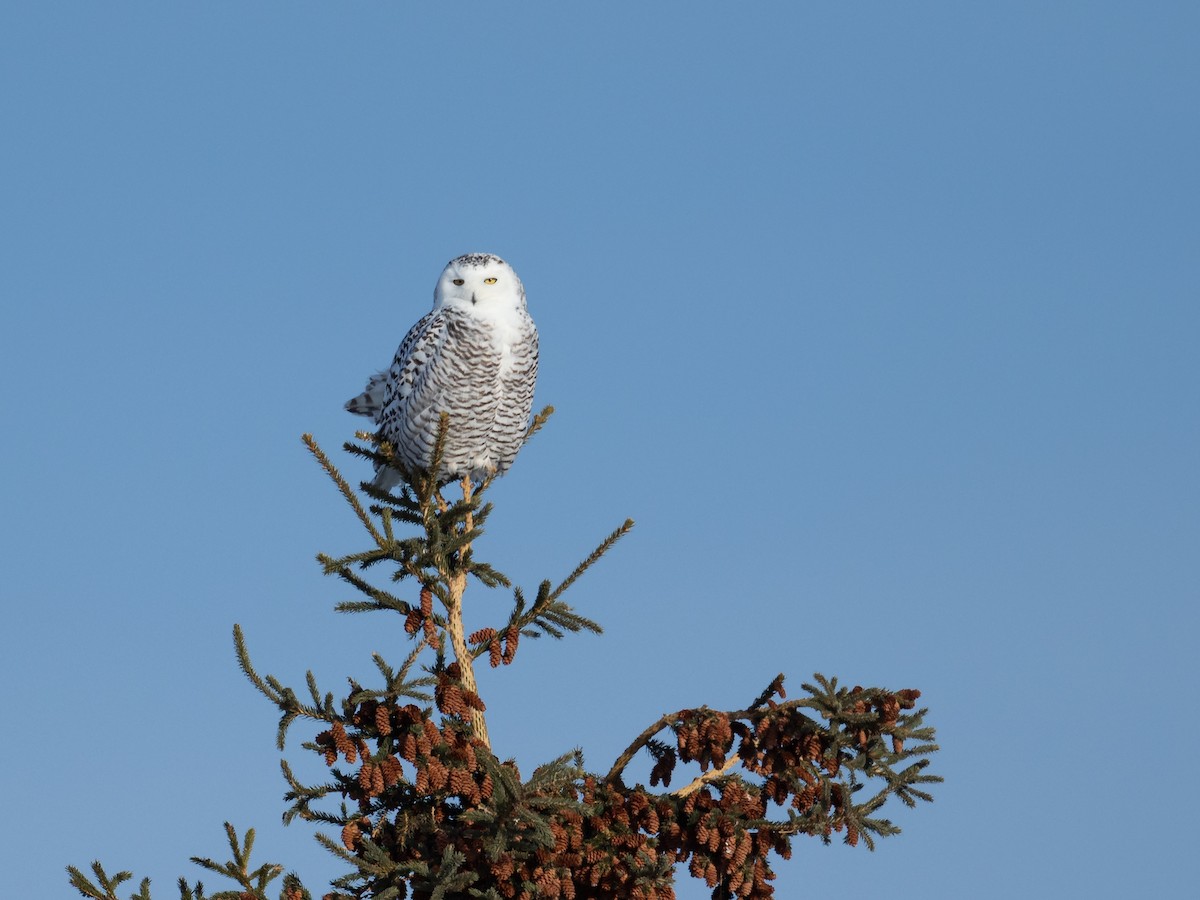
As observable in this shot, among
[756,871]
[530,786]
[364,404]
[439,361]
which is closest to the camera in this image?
[530,786]

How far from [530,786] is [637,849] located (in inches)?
29.0

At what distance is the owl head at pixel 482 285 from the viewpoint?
9.27 metres

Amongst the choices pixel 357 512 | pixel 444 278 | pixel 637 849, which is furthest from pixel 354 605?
pixel 444 278

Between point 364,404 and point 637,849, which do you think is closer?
point 637,849

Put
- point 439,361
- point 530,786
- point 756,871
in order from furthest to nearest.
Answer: point 439,361, point 756,871, point 530,786

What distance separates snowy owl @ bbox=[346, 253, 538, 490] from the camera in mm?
9070

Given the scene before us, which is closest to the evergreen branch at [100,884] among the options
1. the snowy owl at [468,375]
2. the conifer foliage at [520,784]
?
the conifer foliage at [520,784]

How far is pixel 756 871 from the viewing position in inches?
275

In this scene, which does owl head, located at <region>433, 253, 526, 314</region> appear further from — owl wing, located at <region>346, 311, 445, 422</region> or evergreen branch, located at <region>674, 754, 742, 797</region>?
evergreen branch, located at <region>674, 754, 742, 797</region>

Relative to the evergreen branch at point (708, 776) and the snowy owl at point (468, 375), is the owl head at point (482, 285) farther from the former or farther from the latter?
the evergreen branch at point (708, 776)

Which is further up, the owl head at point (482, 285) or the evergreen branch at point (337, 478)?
the owl head at point (482, 285)

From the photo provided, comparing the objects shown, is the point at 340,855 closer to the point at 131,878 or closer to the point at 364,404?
the point at 131,878

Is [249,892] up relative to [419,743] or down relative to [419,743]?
down

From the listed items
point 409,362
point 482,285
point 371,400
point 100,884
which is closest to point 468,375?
point 409,362
